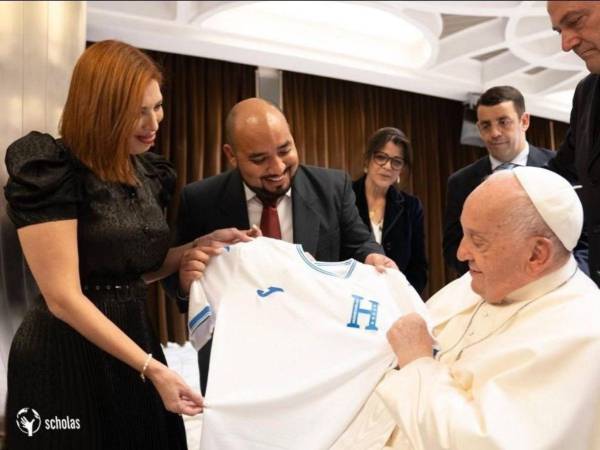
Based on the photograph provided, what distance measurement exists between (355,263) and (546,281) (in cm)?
64

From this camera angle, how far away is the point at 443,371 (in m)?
1.71

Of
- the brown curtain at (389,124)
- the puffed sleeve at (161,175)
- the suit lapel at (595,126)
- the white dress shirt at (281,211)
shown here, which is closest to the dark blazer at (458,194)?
the suit lapel at (595,126)

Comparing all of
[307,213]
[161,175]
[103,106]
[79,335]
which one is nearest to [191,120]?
[307,213]

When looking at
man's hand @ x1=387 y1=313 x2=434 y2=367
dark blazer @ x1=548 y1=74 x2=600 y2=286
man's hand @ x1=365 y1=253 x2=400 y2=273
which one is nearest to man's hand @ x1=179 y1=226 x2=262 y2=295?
man's hand @ x1=365 y1=253 x2=400 y2=273

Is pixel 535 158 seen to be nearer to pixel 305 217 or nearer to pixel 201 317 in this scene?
pixel 305 217

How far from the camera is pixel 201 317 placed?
6.55 ft

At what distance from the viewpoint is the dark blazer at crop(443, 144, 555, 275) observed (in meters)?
3.15

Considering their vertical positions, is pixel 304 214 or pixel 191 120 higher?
pixel 191 120

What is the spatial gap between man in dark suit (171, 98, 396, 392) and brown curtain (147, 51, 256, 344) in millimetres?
5165

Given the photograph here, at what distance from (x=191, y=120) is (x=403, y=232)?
464 centimetres

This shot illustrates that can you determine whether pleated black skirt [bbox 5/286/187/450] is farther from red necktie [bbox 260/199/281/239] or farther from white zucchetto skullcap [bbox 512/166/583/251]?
white zucchetto skullcap [bbox 512/166/583/251]

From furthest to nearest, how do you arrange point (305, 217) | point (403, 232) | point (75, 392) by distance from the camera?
point (403, 232) → point (305, 217) → point (75, 392)

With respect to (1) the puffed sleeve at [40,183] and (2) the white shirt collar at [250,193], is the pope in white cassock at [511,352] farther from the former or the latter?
(1) the puffed sleeve at [40,183]

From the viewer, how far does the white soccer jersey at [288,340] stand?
71.1 inches
